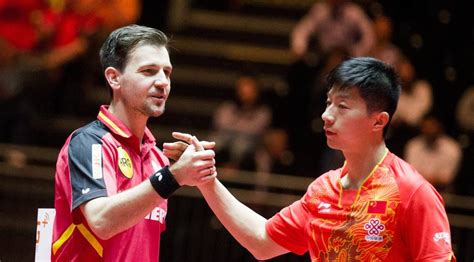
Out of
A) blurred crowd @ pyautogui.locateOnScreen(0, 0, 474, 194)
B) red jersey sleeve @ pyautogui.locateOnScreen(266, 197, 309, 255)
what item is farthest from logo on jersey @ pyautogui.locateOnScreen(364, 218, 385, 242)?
blurred crowd @ pyautogui.locateOnScreen(0, 0, 474, 194)

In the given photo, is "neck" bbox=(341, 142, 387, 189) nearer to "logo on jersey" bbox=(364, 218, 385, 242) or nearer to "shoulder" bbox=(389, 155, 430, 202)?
"shoulder" bbox=(389, 155, 430, 202)

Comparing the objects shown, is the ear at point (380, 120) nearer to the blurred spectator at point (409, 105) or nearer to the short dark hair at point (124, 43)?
the short dark hair at point (124, 43)

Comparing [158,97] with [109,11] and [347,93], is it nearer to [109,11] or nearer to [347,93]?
[347,93]

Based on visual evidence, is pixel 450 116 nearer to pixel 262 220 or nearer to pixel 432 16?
pixel 432 16

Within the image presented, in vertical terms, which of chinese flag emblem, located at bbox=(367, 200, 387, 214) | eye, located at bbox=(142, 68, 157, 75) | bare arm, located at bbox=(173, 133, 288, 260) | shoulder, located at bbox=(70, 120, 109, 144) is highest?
eye, located at bbox=(142, 68, 157, 75)

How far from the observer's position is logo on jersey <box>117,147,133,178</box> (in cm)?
436

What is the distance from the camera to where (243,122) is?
11211 mm

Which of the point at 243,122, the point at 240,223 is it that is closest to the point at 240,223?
the point at 240,223

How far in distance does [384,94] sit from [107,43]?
1.35 meters

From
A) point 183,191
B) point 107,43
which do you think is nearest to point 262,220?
point 107,43

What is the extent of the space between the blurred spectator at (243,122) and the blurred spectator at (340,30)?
1.00m

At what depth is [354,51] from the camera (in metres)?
11.6

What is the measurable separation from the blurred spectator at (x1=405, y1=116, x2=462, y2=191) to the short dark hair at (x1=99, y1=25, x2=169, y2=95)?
6.34 metres

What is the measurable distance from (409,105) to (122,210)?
7.60 m
